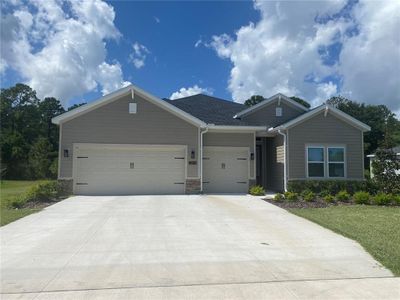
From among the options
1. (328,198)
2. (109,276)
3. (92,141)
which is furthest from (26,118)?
(109,276)

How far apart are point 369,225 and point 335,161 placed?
332 inches

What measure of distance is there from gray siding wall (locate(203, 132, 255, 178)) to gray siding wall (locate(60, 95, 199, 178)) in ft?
2.89

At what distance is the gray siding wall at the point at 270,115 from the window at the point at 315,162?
2997 millimetres

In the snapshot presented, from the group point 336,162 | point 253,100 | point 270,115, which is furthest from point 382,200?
point 253,100

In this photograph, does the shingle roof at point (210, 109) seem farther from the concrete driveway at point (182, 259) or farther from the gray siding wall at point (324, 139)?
the concrete driveway at point (182, 259)

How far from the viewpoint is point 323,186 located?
16562 mm

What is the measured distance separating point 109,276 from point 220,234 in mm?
3519

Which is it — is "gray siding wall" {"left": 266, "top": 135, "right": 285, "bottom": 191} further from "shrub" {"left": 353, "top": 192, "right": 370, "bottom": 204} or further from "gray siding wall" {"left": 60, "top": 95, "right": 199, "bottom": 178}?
"shrub" {"left": 353, "top": 192, "right": 370, "bottom": 204}

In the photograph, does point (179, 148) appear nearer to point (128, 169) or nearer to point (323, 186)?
point (128, 169)

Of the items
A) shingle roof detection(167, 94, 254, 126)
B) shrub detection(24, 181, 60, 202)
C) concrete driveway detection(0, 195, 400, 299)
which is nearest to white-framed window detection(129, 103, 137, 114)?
shingle roof detection(167, 94, 254, 126)

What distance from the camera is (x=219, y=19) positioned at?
15992 mm

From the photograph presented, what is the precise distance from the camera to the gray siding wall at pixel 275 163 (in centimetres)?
1809

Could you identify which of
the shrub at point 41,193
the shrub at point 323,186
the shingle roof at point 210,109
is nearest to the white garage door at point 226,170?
the shingle roof at point 210,109

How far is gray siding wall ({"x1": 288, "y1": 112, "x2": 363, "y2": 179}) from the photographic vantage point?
17.4 meters
